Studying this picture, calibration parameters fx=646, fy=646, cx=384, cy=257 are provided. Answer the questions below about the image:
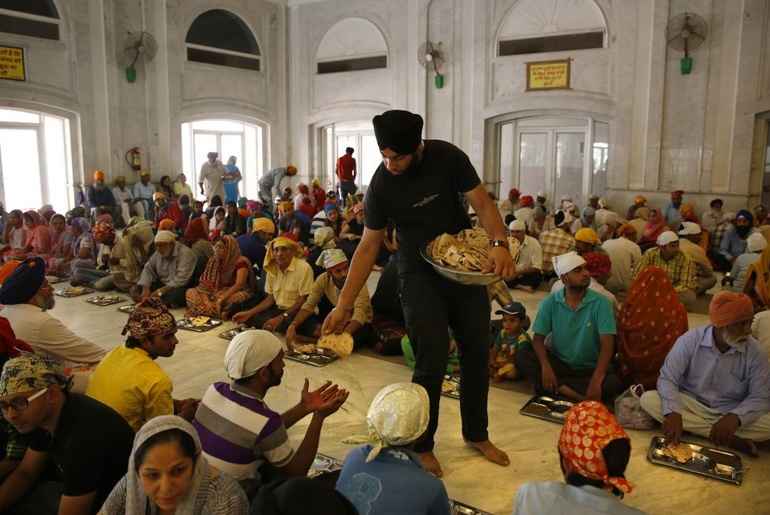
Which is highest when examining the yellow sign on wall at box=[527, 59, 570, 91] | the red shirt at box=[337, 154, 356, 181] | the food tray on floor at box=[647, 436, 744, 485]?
the yellow sign on wall at box=[527, 59, 570, 91]

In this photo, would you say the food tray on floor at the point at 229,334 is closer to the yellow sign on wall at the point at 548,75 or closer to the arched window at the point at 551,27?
the yellow sign on wall at the point at 548,75

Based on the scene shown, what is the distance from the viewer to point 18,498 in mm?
2293

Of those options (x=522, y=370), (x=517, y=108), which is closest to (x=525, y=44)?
(x=517, y=108)

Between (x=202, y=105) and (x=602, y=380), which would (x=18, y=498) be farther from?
(x=202, y=105)

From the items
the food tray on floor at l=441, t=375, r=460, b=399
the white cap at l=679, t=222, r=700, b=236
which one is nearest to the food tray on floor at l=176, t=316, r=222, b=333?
the food tray on floor at l=441, t=375, r=460, b=399

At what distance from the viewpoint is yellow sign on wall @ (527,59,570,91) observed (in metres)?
11.1

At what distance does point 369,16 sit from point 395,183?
11.4 meters

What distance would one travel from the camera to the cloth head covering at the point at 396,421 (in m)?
1.87

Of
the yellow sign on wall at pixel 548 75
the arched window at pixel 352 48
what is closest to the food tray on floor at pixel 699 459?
the yellow sign on wall at pixel 548 75

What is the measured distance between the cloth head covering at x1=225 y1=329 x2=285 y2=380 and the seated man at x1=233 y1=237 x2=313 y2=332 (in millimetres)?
2702

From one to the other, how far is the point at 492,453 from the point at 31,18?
36.5 feet

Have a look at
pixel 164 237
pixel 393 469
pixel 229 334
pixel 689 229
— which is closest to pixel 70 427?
pixel 393 469

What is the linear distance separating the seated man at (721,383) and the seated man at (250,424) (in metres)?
1.90

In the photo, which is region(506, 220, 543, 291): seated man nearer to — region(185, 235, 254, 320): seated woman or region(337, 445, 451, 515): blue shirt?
region(185, 235, 254, 320): seated woman
